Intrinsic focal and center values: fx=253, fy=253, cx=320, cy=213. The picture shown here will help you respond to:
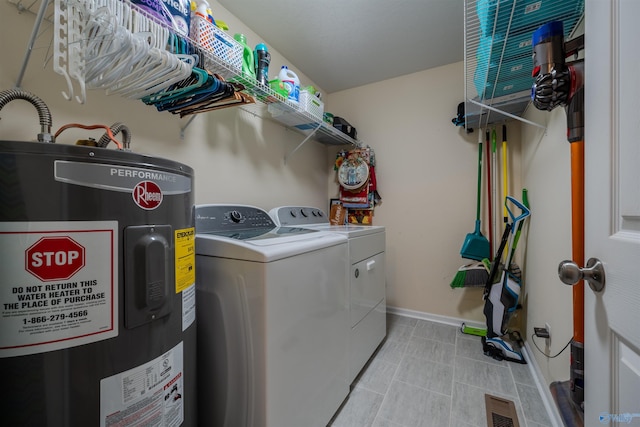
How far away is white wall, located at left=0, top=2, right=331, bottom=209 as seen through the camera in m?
0.88

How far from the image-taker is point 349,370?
4.85 feet

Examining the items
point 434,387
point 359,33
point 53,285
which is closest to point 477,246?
point 434,387

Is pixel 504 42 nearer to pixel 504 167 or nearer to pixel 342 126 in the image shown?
pixel 504 167

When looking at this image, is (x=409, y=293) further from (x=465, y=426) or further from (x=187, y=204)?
(x=187, y=204)

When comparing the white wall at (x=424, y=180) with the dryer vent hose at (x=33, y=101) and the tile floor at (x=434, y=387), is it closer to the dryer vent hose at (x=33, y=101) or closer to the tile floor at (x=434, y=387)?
the tile floor at (x=434, y=387)

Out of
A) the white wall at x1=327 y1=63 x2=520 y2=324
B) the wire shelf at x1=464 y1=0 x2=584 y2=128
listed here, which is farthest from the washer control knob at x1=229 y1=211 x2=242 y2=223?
the white wall at x1=327 y1=63 x2=520 y2=324

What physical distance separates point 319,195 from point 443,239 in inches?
51.7

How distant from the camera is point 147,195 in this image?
0.65m

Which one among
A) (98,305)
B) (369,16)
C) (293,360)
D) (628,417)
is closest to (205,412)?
(293,360)

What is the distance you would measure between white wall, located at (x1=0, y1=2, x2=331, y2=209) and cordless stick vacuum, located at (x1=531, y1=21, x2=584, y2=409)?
1.56 metres

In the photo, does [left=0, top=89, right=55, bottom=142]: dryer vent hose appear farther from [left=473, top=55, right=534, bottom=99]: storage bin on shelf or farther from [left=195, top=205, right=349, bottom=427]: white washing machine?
[left=473, top=55, right=534, bottom=99]: storage bin on shelf

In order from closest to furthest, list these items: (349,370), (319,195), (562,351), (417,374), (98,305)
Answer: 1. (98,305)
2. (562,351)
3. (349,370)
4. (417,374)
5. (319,195)

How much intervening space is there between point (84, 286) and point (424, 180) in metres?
2.51

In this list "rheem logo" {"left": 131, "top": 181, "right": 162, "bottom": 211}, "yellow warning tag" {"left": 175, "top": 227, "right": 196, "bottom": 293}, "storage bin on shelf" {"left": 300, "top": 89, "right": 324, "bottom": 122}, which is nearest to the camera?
"rheem logo" {"left": 131, "top": 181, "right": 162, "bottom": 211}
